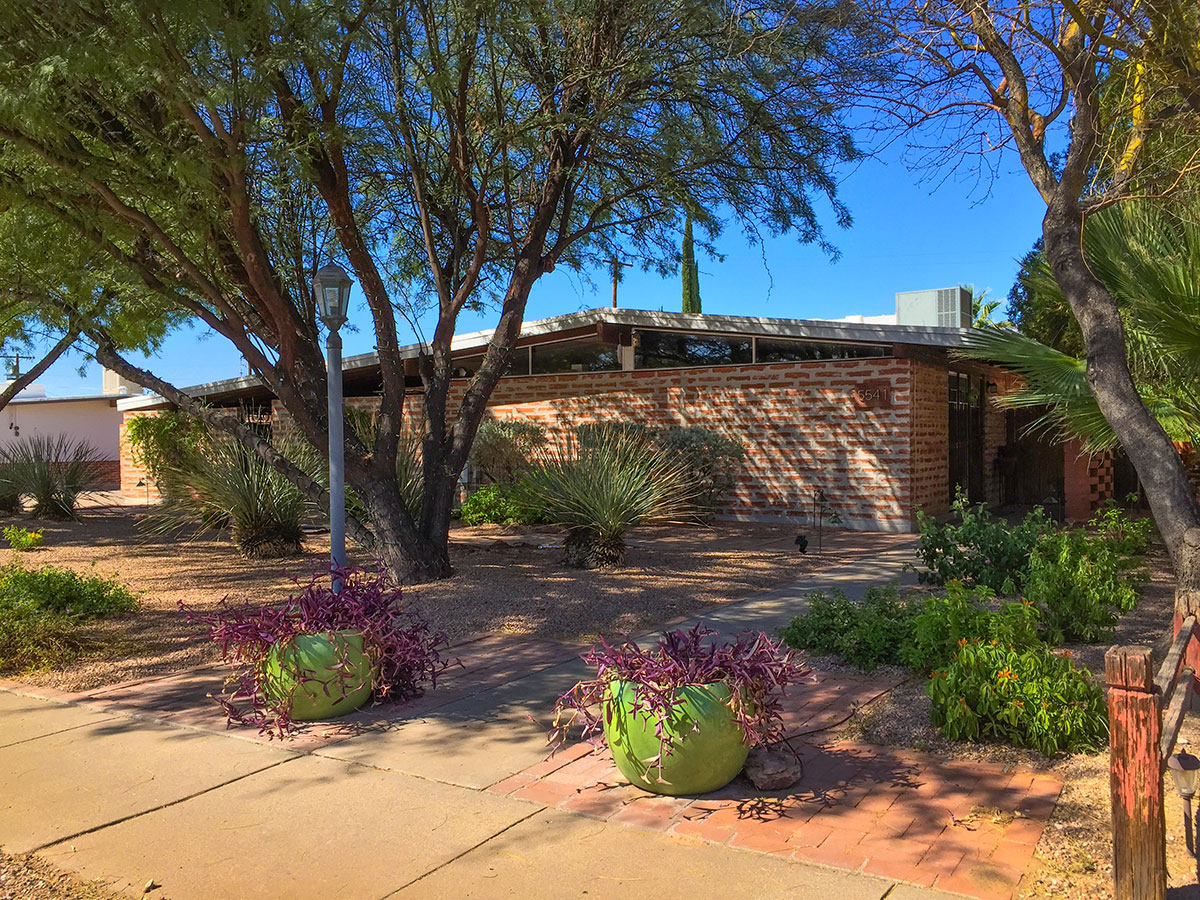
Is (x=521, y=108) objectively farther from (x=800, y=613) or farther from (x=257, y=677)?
(x=257, y=677)

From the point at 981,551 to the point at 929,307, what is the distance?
23398 millimetres

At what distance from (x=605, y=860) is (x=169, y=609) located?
649 cm

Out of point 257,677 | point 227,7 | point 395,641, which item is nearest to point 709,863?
point 395,641

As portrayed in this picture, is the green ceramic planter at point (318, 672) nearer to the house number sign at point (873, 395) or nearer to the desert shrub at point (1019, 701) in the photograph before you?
the desert shrub at point (1019, 701)

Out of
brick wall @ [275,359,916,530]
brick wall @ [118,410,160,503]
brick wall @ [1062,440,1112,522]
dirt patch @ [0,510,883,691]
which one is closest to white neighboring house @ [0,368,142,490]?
brick wall @ [118,410,160,503]

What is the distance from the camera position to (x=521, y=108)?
1077 cm

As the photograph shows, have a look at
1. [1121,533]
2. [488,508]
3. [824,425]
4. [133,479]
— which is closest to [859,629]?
[1121,533]

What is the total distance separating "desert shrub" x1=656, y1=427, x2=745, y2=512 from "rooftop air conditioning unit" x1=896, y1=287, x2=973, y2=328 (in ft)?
50.7

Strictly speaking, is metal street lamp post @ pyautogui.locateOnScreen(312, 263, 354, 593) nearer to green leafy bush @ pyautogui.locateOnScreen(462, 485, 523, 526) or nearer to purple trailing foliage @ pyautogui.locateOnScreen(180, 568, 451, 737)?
purple trailing foliage @ pyautogui.locateOnScreen(180, 568, 451, 737)

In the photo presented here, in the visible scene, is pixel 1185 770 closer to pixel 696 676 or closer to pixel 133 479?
pixel 696 676

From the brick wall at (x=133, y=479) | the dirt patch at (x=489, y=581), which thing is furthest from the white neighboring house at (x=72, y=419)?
the dirt patch at (x=489, y=581)

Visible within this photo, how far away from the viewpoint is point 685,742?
13.3 feet

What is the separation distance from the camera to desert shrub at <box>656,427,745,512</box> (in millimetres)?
14430

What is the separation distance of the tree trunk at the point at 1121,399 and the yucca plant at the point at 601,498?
5.08 meters
